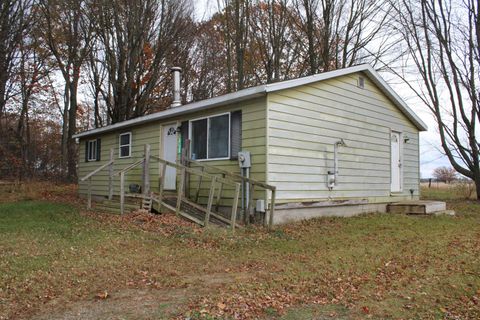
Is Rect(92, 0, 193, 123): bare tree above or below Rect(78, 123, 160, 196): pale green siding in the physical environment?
above

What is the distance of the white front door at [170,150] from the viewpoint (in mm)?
11000

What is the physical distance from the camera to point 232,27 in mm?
19594

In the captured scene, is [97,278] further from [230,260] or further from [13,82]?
[13,82]

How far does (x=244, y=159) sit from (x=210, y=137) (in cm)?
162

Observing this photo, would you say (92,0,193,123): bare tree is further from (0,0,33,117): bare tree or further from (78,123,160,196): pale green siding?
(78,123,160,196): pale green siding

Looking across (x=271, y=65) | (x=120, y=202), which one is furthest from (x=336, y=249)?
(x=271, y=65)

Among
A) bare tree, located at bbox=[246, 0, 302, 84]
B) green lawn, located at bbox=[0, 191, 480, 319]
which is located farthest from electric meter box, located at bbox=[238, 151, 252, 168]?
bare tree, located at bbox=[246, 0, 302, 84]

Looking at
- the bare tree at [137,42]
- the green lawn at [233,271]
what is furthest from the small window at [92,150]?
the green lawn at [233,271]

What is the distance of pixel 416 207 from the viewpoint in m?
10.9

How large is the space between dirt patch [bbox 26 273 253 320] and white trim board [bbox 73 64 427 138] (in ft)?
15.5

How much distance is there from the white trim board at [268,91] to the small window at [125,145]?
347mm

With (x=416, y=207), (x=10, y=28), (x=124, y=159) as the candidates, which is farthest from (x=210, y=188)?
(x=10, y=28)

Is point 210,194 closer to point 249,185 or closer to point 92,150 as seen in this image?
point 249,185

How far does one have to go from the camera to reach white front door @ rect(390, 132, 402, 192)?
12336 mm
